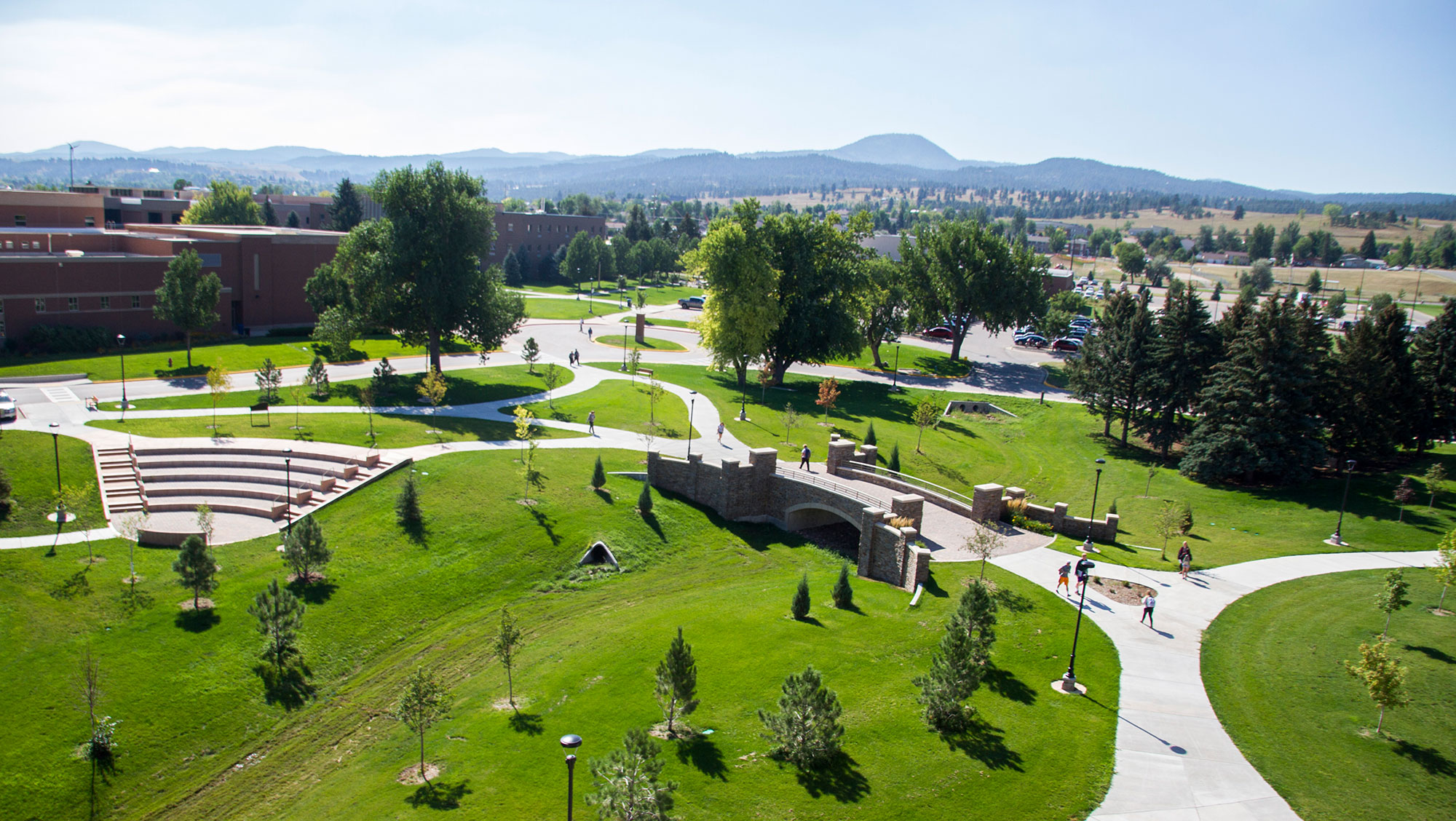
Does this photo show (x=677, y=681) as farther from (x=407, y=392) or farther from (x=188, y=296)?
(x=188, y=296)

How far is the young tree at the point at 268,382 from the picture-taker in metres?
44.9

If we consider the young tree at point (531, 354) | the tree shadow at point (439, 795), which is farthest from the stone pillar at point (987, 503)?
the young tree at point (531, 354)

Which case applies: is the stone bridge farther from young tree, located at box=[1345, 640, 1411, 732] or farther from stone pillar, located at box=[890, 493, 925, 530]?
young tree, located at box=[1345, 640, 1411, 732]

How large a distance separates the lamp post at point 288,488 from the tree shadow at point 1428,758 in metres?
35.4

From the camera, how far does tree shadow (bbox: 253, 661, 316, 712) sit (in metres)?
25.1

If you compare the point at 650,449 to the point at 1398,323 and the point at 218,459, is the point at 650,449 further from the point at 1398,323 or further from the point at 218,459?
the point at 1398,323

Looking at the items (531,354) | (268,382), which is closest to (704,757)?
(268,382)

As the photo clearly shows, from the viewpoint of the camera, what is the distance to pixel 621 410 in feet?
167

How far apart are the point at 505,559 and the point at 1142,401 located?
42653 millimetres

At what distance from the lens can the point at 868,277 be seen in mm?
65312

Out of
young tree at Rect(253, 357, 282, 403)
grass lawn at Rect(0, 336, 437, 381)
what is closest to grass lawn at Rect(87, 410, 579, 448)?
young tree at Rect(253, 357, 282, 403)

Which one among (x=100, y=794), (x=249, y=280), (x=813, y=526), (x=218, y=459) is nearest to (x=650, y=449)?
(x=813, y=526)

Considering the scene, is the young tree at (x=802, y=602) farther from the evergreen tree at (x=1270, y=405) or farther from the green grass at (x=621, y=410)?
the evergreen tree at (x=1270, y=405)

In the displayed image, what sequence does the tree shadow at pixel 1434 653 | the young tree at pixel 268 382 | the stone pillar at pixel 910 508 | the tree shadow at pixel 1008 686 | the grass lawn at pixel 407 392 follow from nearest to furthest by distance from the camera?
the tree shadow at pixel 1008 686, the tree shadow at pixel 1434 653, the stone pillar at pixel 910 508, the grass lawn at pixel 407 392, the young tree at pixel 268 382
